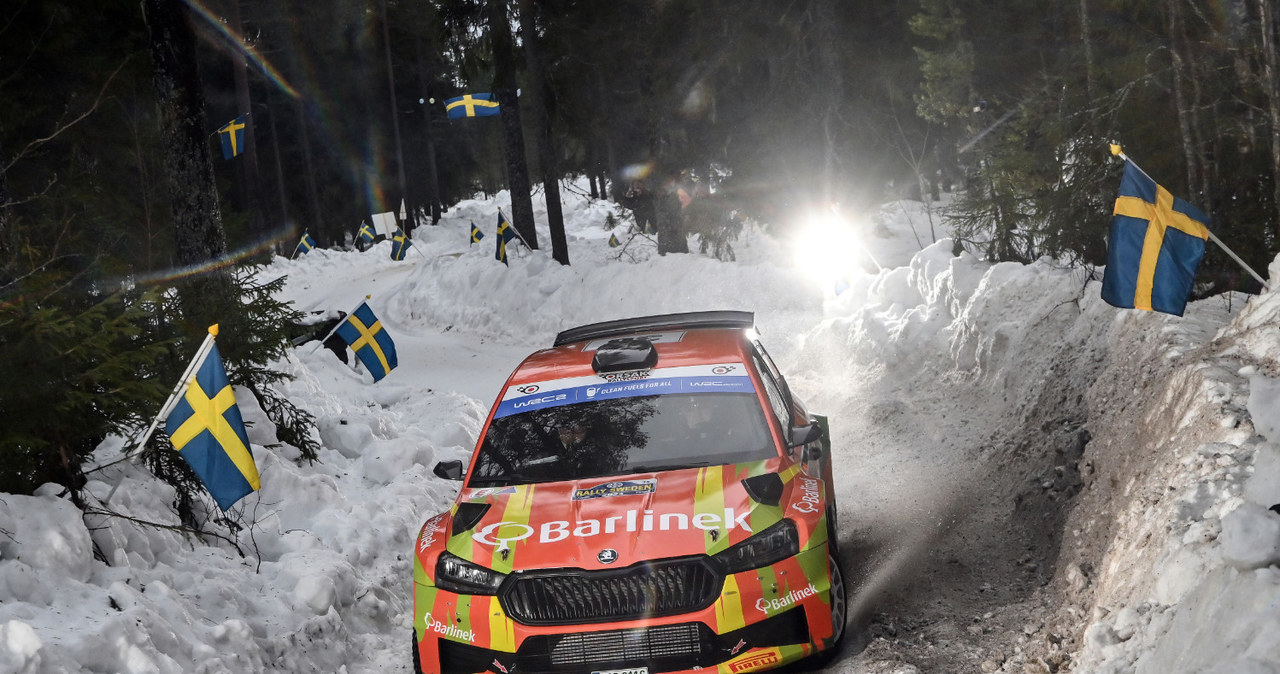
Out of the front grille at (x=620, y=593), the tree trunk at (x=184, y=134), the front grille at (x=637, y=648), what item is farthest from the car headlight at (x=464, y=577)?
the tree trunk at (x=184, y=134)

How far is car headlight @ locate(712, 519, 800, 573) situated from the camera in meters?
4.80

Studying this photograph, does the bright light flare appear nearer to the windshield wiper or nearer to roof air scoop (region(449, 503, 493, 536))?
the windshield wiper

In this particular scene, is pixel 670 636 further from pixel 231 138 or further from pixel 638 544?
pixel 231 138

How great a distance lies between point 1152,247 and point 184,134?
8.57 m

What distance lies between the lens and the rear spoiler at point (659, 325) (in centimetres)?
778

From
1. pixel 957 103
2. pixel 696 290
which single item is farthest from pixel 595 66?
pixel 957 103

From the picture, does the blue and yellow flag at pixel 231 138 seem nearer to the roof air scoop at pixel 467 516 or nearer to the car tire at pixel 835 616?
the roof air scoop at pixel 467 516

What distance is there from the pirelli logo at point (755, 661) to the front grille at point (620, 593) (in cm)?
31

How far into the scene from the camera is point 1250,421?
16.4 feet

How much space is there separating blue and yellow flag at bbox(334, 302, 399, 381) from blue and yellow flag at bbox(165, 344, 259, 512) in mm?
5874

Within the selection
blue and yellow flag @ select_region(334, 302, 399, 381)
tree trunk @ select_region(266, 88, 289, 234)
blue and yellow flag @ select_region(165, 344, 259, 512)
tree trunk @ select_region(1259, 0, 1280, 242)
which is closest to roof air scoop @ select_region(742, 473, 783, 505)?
blue and yellow flag @ select_region(165, 344, 259, 512)

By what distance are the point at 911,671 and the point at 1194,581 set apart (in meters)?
1.45

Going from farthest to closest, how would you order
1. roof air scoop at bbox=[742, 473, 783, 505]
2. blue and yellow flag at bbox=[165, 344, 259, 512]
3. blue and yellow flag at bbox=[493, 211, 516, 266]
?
blue and yellow flag at bbox=[493, 211, 516, 266] → blue and yellow flag at bbox=[165, 344, 259, 512] → roof air scoop at bbox=[742, 473, 783, 505]

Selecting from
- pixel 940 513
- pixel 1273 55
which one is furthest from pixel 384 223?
pixel 1273 55
